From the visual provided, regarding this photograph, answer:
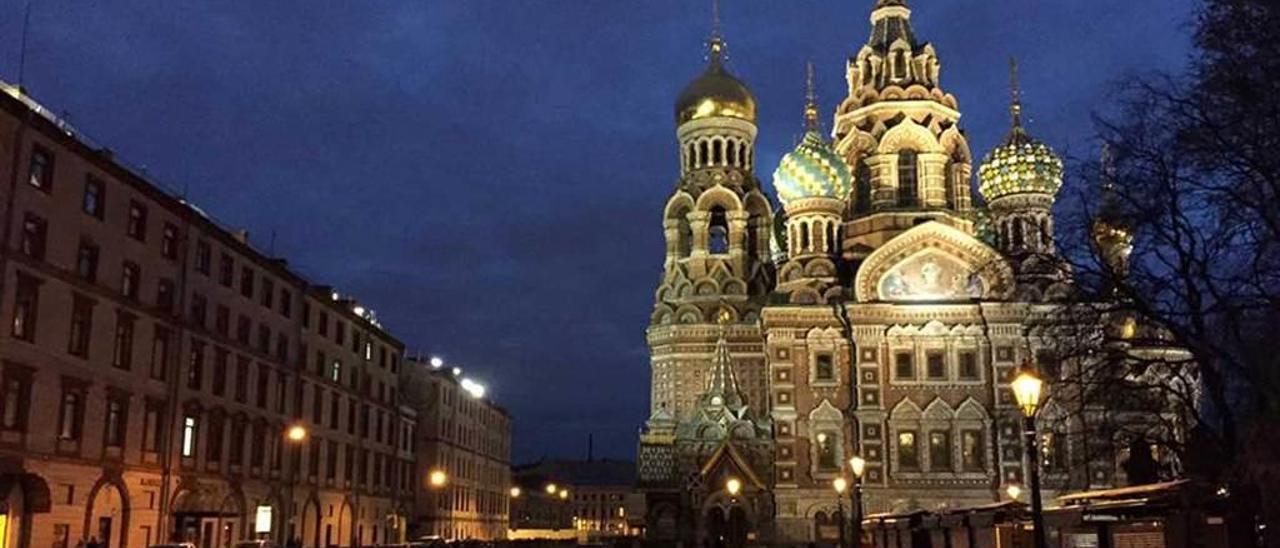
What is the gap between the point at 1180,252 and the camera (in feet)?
78.3

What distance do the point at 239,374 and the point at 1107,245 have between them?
Answer: 1220 inches

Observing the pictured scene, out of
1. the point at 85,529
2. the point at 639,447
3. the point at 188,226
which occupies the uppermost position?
the point at 188,226

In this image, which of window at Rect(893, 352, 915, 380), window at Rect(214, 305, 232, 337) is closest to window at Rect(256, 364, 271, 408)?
window at Rect(214, 305, 232, 337)

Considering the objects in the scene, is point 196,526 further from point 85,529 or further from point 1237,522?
point 1237,522

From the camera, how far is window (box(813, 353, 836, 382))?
210 feet

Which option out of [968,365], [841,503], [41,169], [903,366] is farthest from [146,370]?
[968,365]

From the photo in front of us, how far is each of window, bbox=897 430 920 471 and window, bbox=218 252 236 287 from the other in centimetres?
3368

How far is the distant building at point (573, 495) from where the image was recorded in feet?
451

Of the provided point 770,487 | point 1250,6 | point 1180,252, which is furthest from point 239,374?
point 1250,6

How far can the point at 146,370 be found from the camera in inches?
1507

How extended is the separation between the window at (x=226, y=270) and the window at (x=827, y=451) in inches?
1202

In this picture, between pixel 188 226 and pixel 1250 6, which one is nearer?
pixel 1250 6

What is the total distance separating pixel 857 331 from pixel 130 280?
122 feet

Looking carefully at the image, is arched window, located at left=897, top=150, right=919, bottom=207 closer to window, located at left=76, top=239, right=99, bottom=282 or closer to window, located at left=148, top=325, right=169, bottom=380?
window, located at left=148, top=325, right=169, bottom=380
